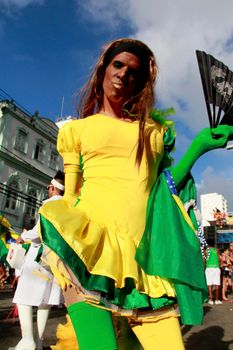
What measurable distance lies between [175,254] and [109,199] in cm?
35

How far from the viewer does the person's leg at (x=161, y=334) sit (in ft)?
4.36

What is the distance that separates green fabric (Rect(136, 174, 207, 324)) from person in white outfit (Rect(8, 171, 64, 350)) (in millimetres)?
1974

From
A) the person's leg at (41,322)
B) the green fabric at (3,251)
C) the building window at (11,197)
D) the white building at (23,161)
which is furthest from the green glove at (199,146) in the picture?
the building window at (11,197)

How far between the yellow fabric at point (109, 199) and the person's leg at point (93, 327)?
121mm

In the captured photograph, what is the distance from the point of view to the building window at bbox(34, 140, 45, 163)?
1086 inches

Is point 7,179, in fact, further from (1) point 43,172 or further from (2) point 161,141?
(2) point 161,141

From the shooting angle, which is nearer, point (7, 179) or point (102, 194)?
point (102, 194)

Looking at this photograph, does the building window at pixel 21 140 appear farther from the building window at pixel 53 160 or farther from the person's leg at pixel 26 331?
the person's leg at pixel 26 331

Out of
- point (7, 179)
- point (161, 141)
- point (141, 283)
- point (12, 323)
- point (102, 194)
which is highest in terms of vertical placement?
point (7, 179)

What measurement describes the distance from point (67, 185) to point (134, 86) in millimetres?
625

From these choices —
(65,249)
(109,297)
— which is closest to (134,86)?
(65,249)

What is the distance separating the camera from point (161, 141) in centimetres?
179

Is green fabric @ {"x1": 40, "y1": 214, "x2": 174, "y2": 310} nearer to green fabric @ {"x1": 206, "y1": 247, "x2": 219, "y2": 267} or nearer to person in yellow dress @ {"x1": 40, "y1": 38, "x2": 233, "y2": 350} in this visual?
person in yellow dress @ {"x1": 40, "y1": 38, "x2": 233, "y2": 350}

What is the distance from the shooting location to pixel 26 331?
335 cm
